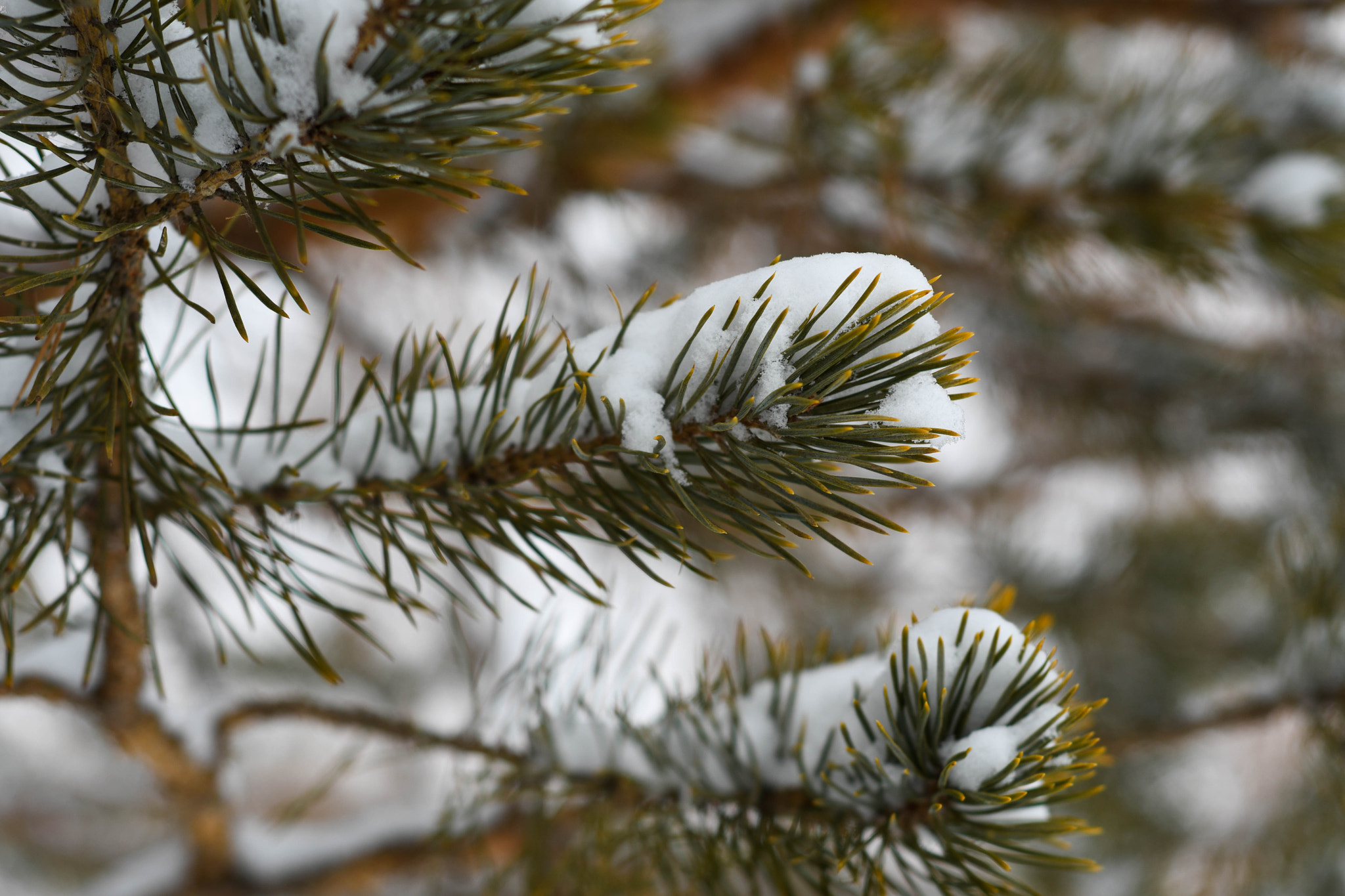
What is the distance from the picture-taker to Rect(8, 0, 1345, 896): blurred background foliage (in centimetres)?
75

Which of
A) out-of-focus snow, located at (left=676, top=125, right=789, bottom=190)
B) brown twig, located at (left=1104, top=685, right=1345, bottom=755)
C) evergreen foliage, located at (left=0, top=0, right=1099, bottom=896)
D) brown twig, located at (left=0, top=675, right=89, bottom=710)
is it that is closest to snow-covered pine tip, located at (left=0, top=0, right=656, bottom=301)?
evergreen foliage, located at (left=0, top=0, right=1099, bottom=896)

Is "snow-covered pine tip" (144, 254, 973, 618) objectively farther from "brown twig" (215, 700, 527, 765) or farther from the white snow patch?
"brown twig" (215, 700, 527, 765)

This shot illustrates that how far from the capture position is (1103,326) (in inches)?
53.2

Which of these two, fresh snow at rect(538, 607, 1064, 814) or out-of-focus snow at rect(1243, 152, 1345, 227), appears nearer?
fresh snow at rect(538, 607, 1064, 814)

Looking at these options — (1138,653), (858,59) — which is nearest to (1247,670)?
(1138,653)

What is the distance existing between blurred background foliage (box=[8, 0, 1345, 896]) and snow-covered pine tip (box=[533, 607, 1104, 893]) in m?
0.09

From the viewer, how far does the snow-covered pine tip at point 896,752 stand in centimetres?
33

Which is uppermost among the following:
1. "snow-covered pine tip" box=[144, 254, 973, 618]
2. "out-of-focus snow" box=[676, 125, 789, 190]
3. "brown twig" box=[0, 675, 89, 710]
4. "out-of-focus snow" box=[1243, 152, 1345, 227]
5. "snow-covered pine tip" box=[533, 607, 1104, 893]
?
"out-of-focus snow" box=[676, 125, 789, 190]

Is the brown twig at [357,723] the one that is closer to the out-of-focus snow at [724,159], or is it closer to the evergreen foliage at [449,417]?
the evergreen foliage at [449,417]

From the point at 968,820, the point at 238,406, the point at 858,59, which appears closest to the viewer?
the point at 968,820

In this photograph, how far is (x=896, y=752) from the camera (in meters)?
0.34

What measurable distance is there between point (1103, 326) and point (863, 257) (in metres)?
1.26

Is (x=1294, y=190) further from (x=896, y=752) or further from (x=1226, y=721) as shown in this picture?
(x=896, y=752)

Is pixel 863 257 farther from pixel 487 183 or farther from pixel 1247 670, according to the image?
pixel 1247 670
